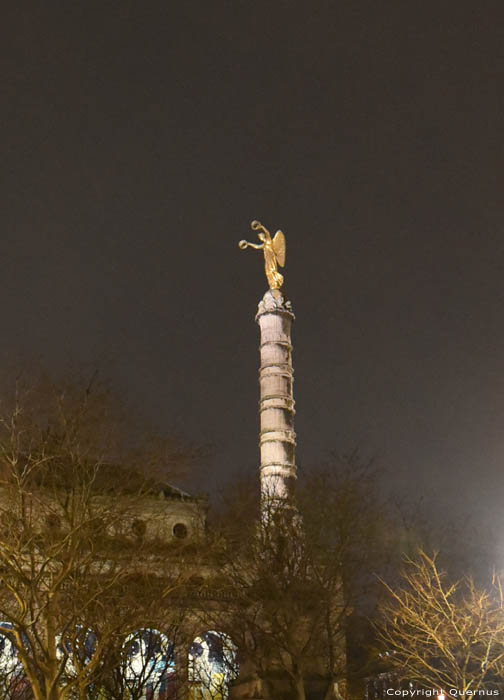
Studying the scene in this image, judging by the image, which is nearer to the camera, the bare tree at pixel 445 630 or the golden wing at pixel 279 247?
the bare tree at pixel 445 630

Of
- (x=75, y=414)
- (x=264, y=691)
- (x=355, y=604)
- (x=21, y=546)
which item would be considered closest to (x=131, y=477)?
(x=75, y=414)

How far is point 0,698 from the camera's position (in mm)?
21312

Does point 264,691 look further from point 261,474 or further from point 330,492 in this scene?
point 261,474

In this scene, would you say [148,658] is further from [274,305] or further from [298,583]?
[274,305]

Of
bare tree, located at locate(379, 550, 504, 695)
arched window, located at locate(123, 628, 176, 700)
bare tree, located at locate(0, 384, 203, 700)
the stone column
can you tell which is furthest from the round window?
bare tree, located at locate(0, 384, 203, 700)

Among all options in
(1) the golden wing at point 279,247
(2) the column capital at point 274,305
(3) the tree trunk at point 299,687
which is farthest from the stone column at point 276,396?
(3) the tree trunk at point 299,687

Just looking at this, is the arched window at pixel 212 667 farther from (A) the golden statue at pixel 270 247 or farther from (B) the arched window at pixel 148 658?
(A) the golden statue at pixel 270 247

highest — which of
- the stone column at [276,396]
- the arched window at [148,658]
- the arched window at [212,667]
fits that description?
the stone column at [276,396]

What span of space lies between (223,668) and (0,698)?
10272 millimetres

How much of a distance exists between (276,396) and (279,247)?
1229cm

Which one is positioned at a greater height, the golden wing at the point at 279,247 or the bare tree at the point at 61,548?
the golden wing at the point at 279,247

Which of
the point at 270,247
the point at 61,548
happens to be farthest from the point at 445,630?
the point at 270,247

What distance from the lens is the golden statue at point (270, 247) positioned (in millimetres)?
53531

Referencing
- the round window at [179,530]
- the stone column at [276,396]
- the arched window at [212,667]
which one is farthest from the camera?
the round window at [179,530]
